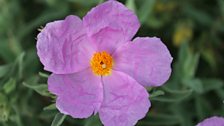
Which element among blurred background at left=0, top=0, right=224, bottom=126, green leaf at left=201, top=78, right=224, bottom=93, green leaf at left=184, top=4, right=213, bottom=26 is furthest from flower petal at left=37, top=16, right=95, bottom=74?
green leaf at left=184, top=4, right=213, bottom=26

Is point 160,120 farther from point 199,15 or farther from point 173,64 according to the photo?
point 199,15

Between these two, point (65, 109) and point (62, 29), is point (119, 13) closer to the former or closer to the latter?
point (62, 29)

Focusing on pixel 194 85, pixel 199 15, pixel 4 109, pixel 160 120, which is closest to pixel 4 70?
pixel 4 109

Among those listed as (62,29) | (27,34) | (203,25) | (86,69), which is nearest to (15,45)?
(27,34)

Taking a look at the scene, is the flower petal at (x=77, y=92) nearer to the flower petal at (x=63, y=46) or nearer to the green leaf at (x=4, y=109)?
the flower petal at (x=63, y=46)

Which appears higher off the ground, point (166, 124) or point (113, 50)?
point (113, 50)

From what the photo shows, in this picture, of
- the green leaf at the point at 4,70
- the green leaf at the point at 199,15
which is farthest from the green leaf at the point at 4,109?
the green leaf at the point at 199,15
